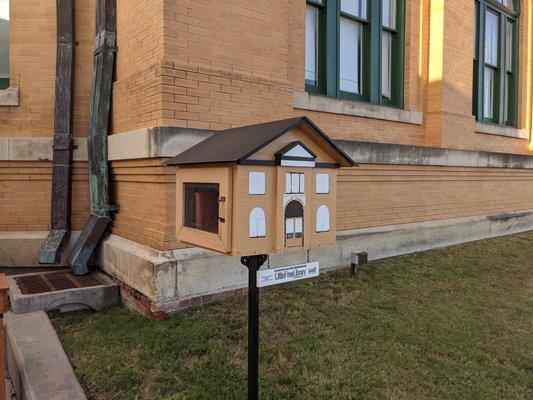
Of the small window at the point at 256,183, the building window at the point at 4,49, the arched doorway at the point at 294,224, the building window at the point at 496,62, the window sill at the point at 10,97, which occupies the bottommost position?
the arched doorway at the point at 294,224

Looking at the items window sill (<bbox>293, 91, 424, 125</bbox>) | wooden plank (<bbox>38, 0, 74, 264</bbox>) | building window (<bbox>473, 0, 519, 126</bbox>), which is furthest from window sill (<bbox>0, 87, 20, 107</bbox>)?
building window (<bbox>473, 0, 519, 126</bbox>)

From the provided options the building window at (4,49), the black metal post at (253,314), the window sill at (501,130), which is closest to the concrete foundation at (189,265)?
the black metal post at (253,314)

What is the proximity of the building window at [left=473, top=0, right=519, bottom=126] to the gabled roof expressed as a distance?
8.90 meters

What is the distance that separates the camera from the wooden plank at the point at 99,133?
5848 mm

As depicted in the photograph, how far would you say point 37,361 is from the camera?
12.6 ft

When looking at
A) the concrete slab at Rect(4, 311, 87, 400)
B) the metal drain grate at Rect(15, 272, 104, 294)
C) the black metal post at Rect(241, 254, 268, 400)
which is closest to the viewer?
the black metal post at Rect(241, 254, 268, 400)

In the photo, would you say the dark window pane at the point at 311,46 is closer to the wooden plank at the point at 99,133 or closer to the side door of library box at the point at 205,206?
the wooden plank at the point at 99,133

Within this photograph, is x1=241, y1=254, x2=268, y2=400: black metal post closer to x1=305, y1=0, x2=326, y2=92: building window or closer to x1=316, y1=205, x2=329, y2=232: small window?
x1=316, y1=205, x2=329, y2=232: small window

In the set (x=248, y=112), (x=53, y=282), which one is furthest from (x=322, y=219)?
(x=53, y=282)

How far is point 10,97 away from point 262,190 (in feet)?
16.4

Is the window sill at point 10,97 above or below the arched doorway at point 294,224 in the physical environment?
above

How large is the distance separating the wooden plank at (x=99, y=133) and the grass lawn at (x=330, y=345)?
1100 millimetres

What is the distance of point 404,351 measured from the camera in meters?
4.12

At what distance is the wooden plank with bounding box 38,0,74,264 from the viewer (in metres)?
6.12
